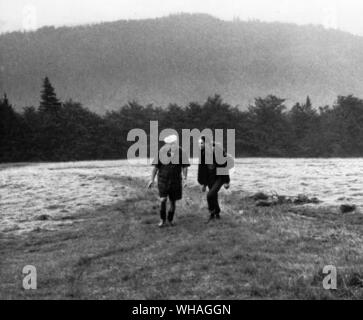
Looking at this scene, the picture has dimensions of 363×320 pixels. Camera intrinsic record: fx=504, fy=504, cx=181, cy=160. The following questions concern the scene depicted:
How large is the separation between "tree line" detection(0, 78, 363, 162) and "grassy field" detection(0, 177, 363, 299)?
62.4 meters

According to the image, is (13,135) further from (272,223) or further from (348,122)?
(272,223)

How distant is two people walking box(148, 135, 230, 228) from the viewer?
14500mm

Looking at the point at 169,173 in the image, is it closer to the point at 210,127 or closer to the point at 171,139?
the point at 171,139

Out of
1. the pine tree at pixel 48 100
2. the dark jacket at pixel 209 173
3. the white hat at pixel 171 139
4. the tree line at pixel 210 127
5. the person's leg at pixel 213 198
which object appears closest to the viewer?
the white hat at pixel 171 139

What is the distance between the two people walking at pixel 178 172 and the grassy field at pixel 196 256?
2.02 ft

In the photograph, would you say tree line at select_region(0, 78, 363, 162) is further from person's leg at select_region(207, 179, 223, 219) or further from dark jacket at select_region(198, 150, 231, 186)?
person's leg at select_region(207, 179, 223, 219)

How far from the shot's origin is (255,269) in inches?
346

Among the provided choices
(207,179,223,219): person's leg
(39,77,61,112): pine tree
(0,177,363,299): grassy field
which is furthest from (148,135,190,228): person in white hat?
(39,77,61,112): pine tree

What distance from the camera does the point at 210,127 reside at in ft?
272

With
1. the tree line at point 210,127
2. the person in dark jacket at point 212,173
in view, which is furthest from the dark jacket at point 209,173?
the tree line at point 210,127

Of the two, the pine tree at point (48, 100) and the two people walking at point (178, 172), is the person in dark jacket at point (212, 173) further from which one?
the pine tree at point (48, 100)

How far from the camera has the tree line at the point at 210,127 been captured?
76.4 m

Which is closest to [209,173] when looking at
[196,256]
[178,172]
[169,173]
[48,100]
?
[178,172]

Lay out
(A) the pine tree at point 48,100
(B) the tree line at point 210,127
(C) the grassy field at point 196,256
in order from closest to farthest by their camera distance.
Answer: (C) the grassy field at point 196,256, (B) the tree line at point 210,127, (A) the pine tree at point 48,100
